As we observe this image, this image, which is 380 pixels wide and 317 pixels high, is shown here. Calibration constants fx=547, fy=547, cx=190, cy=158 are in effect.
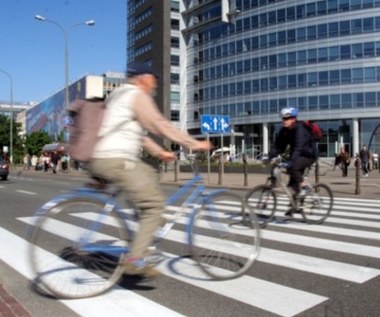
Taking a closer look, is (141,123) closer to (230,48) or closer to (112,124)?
(112,124)

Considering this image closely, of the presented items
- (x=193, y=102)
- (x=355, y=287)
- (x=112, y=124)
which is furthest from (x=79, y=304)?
(x=193, y=102)

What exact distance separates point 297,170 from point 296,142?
1.48 ft

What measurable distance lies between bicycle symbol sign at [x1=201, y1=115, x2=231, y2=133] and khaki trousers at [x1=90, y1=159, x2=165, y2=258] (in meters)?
17.7

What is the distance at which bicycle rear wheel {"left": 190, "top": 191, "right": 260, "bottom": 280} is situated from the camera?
5402mm

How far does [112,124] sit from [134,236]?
3.30 feet

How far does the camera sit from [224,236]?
569cm

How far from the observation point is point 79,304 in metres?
4.75

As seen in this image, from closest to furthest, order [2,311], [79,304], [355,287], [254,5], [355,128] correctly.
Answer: [2,311], [79,304], [355,287], [355,128], [254,5]

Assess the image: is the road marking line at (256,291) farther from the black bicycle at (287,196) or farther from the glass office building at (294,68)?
the glass office building at (294,68)

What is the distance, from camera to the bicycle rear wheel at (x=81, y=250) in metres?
4.86

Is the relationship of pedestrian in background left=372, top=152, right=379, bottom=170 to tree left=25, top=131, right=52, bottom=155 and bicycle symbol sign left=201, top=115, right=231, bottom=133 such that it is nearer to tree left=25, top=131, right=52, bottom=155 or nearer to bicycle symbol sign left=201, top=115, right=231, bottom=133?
bicycle symbol sign left=201, top=115, right=231, bottom=133

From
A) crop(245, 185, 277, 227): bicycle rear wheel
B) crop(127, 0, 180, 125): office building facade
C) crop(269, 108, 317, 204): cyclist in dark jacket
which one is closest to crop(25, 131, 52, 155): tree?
crop(127, 0, 180, 125): office building facade

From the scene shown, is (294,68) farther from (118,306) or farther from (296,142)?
(118,306)

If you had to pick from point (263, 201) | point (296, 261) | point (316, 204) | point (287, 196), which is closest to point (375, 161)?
point (316, 204)
